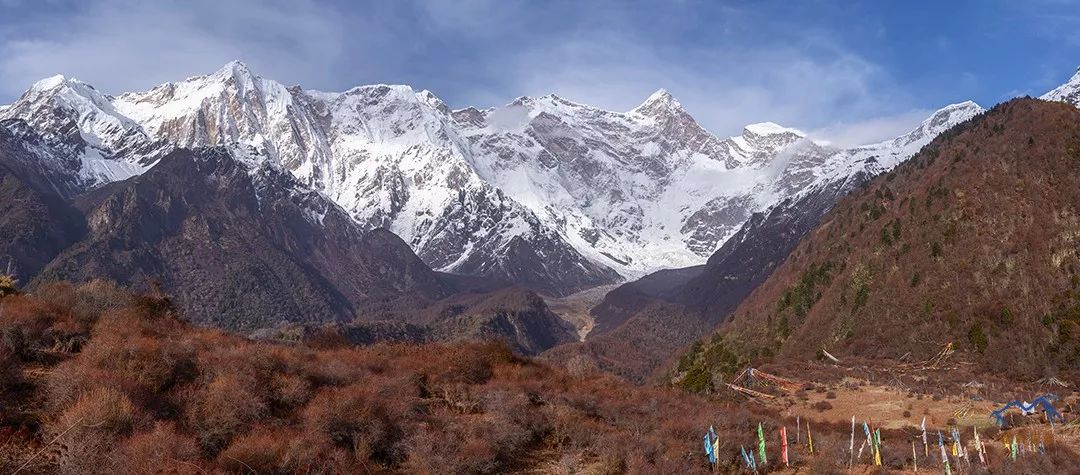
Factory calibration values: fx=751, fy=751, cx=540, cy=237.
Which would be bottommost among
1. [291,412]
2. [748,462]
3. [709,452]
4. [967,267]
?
[748,462]

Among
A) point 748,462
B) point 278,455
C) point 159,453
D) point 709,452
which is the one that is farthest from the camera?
point 748,462

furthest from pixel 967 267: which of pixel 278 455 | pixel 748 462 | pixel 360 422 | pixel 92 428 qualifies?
pixel 92 428

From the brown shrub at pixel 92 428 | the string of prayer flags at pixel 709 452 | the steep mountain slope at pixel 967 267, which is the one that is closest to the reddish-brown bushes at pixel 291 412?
the brown shrub at pixel 92 428

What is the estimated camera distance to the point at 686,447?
20.7 meters

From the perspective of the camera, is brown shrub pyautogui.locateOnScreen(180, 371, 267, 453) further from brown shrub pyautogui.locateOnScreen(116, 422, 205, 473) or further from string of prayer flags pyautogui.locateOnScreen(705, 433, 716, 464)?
string of prayer flags pyautogui.locateOnScreen(705, 433, 716, 464)

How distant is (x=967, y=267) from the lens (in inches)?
2675

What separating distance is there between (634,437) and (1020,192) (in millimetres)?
67444

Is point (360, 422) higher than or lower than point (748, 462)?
higher

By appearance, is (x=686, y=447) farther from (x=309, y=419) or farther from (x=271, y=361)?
(x=271, y=361)

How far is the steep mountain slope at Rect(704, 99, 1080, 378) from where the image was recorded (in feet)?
197

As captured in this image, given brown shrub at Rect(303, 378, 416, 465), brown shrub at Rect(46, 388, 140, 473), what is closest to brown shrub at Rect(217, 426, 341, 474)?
brown shrub at Rect(303, 378, 416, 465)

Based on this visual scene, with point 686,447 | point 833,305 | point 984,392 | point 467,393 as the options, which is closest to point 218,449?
point 467,393

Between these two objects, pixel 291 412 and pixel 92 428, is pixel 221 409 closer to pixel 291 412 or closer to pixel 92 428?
pixel 291 412

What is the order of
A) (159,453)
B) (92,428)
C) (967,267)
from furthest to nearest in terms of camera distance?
1. (967,267)
2. (92,428)
3. (159,453)
